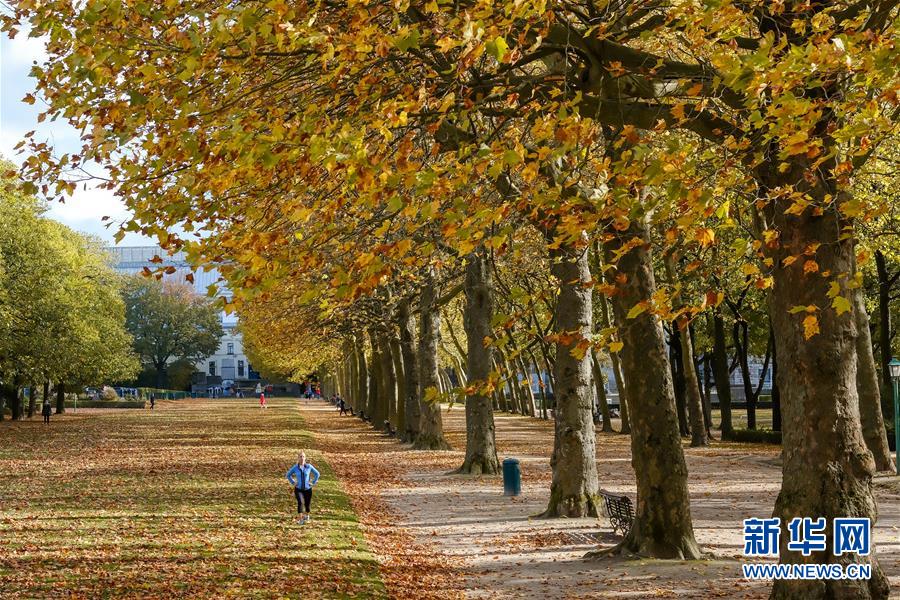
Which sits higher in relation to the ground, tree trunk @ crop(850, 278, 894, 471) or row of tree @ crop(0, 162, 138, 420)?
row of tree @ crop(0, 162, 138, 420)

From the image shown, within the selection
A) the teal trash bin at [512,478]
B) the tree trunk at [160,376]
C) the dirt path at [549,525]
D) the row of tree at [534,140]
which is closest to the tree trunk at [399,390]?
the dirt path at [549,525]

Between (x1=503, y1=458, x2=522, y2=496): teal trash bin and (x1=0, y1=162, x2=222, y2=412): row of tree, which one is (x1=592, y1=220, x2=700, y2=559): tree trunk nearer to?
(x1=503, y1=458, x2=522, y2=496): teal trash bin

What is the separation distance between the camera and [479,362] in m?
27.9

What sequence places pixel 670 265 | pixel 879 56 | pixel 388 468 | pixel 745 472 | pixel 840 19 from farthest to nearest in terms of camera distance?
pixel 670 265, pixel 388 468, pixel 745 472, pixel 840 19, pixel 879 56

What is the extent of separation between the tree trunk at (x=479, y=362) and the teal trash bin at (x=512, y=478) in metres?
4.44

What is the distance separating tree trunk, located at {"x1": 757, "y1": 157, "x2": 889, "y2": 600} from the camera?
9.57m

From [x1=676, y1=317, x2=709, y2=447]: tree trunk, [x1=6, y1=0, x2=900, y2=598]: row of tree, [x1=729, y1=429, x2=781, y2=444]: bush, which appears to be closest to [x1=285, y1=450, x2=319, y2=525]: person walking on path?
[x1=6, y1=0, x2=900, y2=598]: row of tree

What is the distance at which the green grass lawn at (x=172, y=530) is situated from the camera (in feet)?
40.6

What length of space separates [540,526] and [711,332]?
104ft

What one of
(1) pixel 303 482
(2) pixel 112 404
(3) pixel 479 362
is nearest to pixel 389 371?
(3) pixel 479 362

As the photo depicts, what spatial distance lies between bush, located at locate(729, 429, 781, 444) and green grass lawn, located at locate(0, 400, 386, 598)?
1698 centimetres

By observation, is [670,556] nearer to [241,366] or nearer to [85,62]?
[85,62]

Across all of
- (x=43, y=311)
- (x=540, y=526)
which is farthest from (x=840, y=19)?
(x=43, y=311)

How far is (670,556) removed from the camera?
13.9 m
